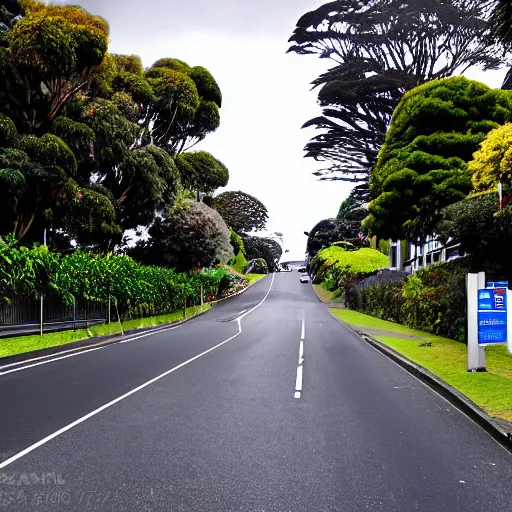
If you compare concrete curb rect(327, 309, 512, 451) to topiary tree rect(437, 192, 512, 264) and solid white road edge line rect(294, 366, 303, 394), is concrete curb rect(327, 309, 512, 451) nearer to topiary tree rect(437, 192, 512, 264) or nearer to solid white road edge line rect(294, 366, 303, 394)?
solid white road edge line rect(294, 366, 303, 394)

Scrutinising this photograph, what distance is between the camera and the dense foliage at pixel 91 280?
56.2 ft

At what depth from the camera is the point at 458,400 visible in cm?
861

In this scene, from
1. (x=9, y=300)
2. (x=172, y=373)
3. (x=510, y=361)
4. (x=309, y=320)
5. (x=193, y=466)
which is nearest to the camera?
(x=193, y=466)

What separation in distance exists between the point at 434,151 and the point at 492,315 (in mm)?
16655

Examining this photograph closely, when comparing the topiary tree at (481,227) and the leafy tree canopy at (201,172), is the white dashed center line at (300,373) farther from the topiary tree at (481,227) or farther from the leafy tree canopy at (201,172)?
the leafy tree canopy at (201,172)

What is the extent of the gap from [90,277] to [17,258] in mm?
6240

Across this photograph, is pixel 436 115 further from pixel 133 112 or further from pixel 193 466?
pixel 193 466

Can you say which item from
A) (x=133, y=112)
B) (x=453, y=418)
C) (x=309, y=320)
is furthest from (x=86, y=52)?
(x=453, y=418)

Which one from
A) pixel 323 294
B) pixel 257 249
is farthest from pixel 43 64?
pixel 257 249

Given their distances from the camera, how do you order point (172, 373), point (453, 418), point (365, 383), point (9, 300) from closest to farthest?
point (453, 418) → point (365, 383) → point (172, 373) → point (9, 300)

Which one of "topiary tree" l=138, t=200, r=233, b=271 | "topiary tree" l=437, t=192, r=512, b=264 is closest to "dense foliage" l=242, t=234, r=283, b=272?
"topiary tree" l=138, t=200, r=233, b=271

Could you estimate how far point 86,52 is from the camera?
26.1 metres

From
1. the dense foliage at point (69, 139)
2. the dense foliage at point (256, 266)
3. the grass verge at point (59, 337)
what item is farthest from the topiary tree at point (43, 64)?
the dense foliage at point (256, 266)

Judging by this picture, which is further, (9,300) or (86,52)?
(86,52)
